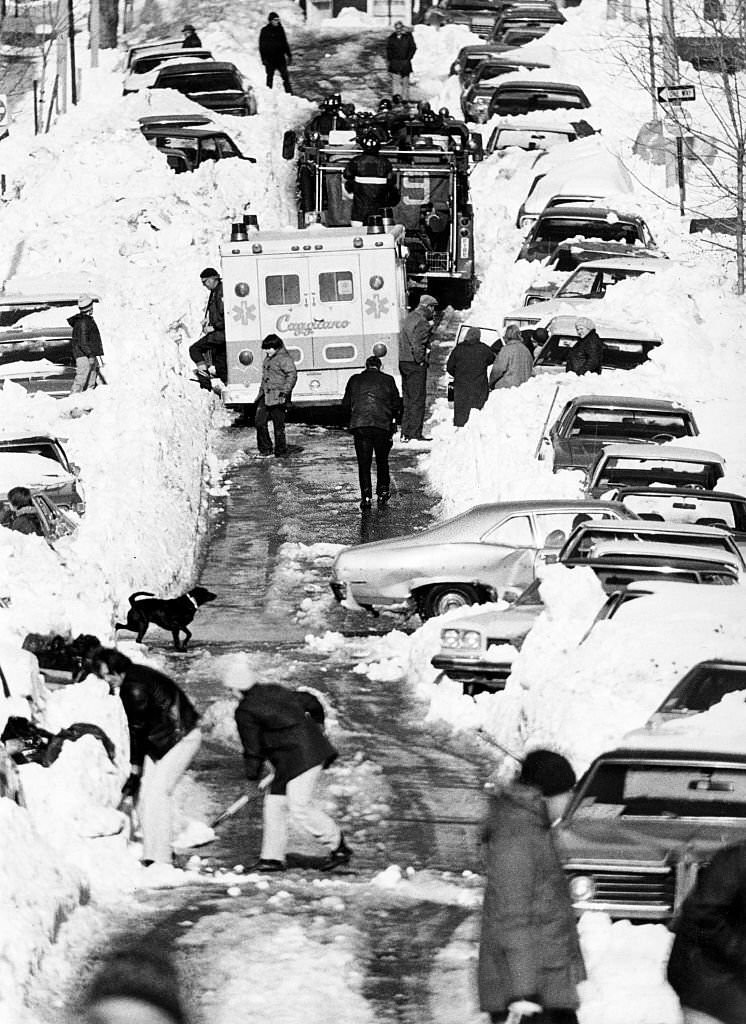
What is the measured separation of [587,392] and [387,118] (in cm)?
1129

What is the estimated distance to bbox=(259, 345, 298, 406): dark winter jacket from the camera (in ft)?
78.3

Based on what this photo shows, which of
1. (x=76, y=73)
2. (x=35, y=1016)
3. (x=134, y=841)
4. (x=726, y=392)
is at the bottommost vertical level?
(x=76, y=73)

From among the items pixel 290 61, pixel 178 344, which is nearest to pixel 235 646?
pixel 178 344

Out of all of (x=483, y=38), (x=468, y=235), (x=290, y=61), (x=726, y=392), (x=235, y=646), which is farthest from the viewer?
(x=483, y=38)

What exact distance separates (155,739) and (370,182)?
19.4 metres

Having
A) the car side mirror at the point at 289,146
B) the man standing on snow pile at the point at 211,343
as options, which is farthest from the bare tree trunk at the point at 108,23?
the man standing on snow pile at the point at 211,343

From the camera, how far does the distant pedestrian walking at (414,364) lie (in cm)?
2444

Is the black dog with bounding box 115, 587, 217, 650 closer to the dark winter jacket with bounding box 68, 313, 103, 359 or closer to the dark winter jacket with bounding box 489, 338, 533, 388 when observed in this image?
the dark winter jacket with bounding box 68, 313, 103, 359

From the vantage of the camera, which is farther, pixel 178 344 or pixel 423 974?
pixel 178 344

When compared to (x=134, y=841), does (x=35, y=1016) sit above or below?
above

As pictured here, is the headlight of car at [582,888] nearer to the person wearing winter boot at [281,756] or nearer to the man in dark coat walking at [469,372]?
the person wearing winter boot at [281,756]

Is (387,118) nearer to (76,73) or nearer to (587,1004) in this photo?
(76,73)

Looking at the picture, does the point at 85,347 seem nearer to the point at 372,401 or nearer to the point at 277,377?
the point at 277,377

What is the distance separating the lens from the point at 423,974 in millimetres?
9695
